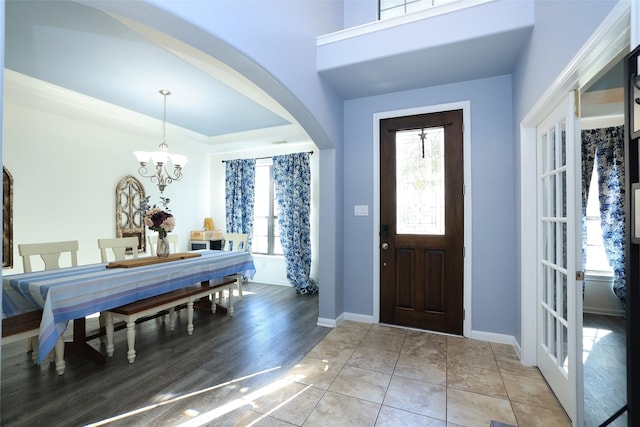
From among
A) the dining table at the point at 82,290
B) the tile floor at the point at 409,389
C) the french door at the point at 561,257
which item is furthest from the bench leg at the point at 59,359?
the french door at the point at 561,257

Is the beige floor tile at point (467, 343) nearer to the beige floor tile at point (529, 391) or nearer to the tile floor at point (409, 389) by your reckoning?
the tile floor at point (409, 389)

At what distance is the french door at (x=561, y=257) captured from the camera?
5.68 feet

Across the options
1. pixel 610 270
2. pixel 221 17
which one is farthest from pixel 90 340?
pixel 610 270

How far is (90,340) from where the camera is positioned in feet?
9.16

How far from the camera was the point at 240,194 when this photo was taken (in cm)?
565

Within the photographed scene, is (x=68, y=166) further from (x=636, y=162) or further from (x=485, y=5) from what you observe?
(x=636, y=162)

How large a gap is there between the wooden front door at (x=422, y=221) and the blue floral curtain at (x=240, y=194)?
3048 millimetres

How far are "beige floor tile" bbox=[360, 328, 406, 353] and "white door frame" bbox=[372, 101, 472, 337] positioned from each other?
0.92 feet

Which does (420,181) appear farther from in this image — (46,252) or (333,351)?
(46,252)

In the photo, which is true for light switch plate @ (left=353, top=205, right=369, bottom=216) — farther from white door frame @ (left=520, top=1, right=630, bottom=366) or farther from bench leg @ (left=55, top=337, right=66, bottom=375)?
bench leg @ (left=55, top=337, right=66, bottom=375)

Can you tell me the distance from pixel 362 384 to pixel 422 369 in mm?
554

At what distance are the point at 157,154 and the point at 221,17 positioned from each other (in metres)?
2.37

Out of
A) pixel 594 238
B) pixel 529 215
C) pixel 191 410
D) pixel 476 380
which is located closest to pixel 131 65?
pixel 191 410

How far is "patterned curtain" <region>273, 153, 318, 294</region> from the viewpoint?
4.96 metres
